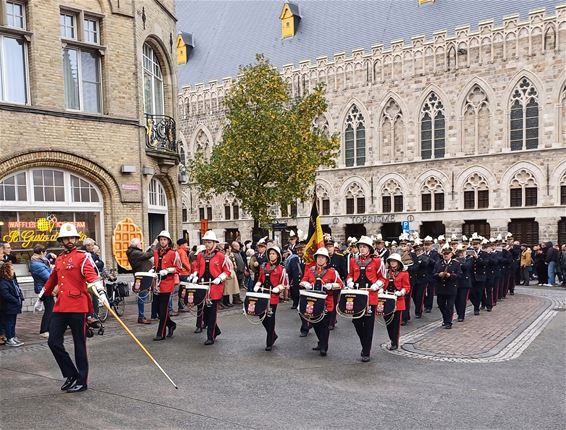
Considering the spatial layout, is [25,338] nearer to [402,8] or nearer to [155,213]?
[155,213]

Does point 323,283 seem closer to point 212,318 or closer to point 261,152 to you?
point 212,318

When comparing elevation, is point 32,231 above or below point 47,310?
above

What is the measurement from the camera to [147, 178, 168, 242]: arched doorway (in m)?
17.4

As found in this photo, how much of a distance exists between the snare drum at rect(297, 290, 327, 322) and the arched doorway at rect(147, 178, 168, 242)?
32.0ft

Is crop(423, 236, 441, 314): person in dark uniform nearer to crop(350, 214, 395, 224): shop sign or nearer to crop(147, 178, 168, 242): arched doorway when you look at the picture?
crop(147, 178, 168, 242): arched doorway

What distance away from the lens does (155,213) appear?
17.7 meters

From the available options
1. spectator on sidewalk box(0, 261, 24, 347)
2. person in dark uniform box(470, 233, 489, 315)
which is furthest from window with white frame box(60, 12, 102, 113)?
person in dark uniform box(470, 233, 489, 315)

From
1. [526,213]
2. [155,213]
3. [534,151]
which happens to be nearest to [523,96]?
[534,151]

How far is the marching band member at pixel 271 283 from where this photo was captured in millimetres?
9273

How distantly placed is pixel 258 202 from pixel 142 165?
247 inches

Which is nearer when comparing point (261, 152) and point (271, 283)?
point (271, 283)

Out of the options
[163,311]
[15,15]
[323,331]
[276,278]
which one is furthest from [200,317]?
[15,15]

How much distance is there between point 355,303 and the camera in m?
8.37

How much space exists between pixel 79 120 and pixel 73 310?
9001 millimetres
